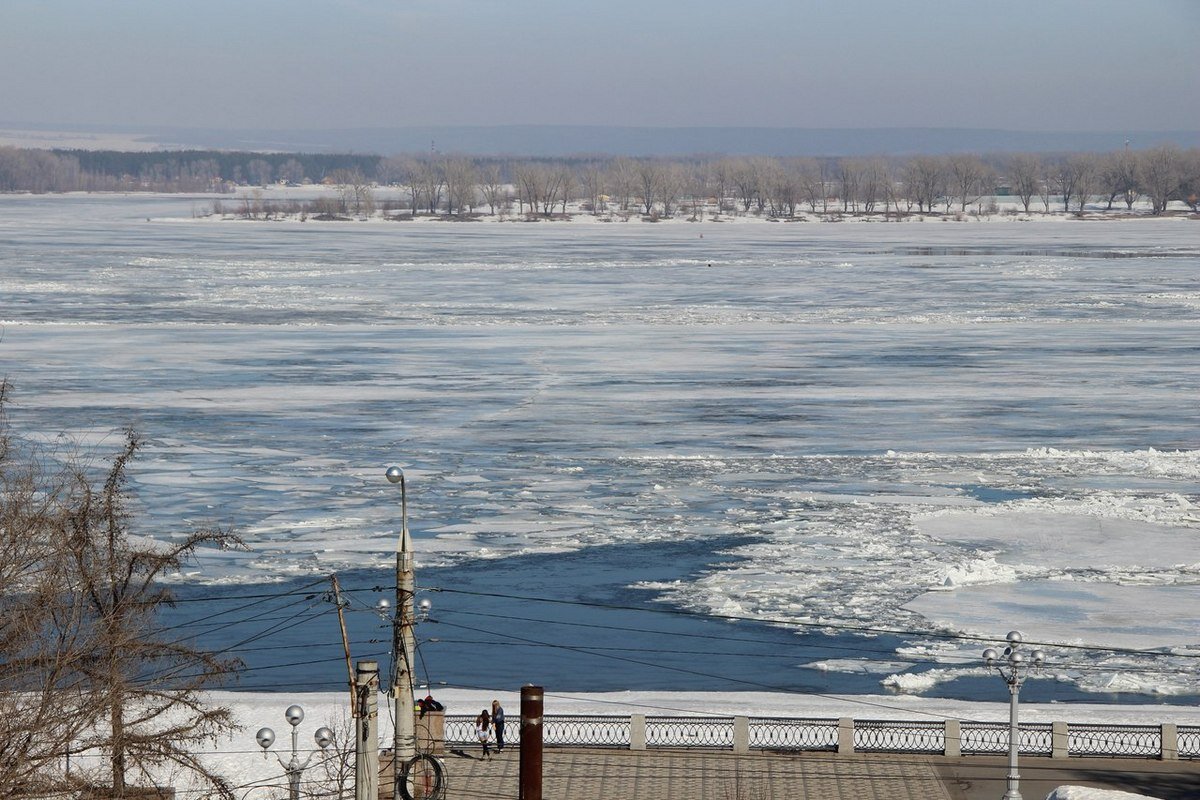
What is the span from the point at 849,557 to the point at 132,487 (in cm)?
1271

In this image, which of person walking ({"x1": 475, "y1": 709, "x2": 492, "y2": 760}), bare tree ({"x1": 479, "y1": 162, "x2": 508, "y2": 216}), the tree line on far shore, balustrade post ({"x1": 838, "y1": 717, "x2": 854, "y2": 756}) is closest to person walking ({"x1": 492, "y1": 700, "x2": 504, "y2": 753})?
person walking ({"x1": 475, "y1": 709, "x2": 492, "y2": 760})

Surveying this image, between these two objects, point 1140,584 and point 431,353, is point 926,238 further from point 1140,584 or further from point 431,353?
point 1140,584

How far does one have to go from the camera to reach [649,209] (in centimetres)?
14462

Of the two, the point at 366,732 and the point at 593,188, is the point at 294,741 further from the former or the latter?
the point at 593,188

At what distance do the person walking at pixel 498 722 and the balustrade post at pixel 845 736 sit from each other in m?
3.78

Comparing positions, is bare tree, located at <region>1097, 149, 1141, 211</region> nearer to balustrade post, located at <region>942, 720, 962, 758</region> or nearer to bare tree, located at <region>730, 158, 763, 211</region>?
bare tree, located at <region>730, 158, 763, 211</region>

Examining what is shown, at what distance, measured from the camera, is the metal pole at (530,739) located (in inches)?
513

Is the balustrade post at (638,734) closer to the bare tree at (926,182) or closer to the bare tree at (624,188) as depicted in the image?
the bare tree at (624,188)

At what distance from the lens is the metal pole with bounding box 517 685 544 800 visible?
13.0 metres

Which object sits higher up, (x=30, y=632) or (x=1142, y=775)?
(x=30, y=632)

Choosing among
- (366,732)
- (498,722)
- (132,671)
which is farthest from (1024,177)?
(366,732)

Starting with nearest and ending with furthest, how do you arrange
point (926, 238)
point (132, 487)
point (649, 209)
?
point (132, 487) < point (926, 238) < point (649, 209)

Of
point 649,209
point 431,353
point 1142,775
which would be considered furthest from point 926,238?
point 1142,775

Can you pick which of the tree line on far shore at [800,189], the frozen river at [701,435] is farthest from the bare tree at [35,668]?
the tree line on far shore at [800,189]
